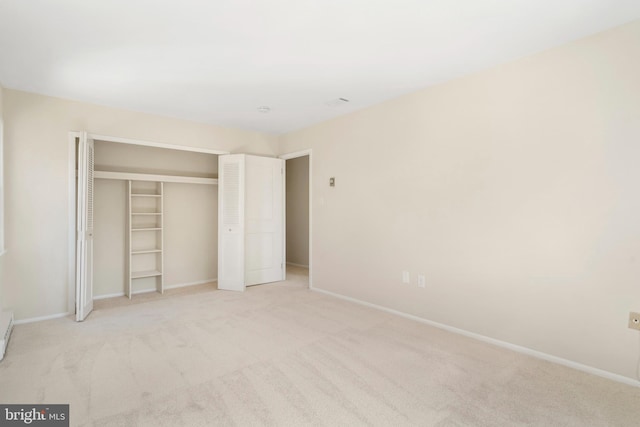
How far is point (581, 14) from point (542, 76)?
1.75 ft

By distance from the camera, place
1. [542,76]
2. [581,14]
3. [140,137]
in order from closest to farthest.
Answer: [581,14] < [542,76] < [140,137]

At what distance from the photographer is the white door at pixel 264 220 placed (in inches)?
202

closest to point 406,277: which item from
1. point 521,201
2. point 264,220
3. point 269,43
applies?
point 521,201

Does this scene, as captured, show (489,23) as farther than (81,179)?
No

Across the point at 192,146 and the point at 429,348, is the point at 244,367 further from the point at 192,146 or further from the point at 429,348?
the point at 192,146

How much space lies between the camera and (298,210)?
24.8 feet

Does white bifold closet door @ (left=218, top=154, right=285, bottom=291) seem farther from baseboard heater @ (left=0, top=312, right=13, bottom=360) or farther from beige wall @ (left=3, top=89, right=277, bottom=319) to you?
baseboard heater @ (left=0, top=312, right=13, bottom=360)

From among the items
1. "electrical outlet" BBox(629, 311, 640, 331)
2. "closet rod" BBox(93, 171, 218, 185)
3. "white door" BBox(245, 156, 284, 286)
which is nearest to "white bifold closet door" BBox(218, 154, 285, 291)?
"white door" BBox(245, 156, 284, 286)

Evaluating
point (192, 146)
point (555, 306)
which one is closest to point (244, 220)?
point (192, 146)

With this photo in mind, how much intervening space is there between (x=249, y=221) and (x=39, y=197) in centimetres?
256

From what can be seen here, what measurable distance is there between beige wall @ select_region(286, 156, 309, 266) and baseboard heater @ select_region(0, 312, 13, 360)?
486cm

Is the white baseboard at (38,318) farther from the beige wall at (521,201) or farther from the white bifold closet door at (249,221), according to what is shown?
the beige wall at (521,201)

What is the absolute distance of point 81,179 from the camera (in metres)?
3.52

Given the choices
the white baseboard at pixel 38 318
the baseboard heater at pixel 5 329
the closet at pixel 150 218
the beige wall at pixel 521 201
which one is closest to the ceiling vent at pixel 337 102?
the beige wall at pixel 521 201
